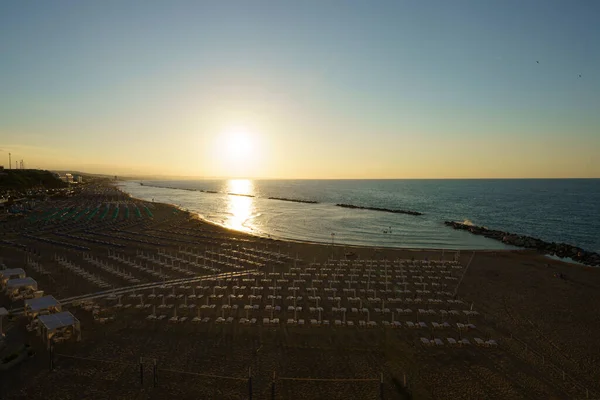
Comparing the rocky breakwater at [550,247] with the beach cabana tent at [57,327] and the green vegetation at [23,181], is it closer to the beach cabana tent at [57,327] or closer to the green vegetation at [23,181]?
the beach cabana tent at [57,327]

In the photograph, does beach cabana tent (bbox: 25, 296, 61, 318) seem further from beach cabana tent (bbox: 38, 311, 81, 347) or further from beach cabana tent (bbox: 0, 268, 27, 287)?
beach cabana tent (bbox: 0, 268, 27, 287)

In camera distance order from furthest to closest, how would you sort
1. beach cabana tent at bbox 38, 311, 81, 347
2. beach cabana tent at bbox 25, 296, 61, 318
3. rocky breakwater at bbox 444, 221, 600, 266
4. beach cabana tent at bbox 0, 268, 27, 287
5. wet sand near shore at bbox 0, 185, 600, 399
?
rocky breakwater at bbox 444, 221, 600, 266 < beach cabana tent at bbox 0, 268, 27, 287 < beach cabana tent at bbox 25, 296, 61, 318 < beach cabana tent at bbox 38, 311, 81, 347 < wet sand near shore at bbox 0, 185, 600, 399

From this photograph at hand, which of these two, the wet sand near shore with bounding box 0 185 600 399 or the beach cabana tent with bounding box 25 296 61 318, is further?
the beach cabana tent with bounding box 25 296 61 318

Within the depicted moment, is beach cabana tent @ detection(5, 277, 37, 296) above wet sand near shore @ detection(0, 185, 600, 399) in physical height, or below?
above

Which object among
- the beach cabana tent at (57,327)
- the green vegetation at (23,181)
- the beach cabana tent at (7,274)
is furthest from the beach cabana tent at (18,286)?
the green vegetation at (23,181)

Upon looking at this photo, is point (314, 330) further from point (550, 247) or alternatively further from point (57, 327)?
point (550, 247)

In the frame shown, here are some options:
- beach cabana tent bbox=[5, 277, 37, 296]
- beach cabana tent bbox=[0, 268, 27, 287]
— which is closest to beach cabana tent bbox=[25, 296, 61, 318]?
beach cabana tent bbox=[5, 277, 37, 296]

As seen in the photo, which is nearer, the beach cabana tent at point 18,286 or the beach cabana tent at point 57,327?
the beach cabana tent at point 57,327
